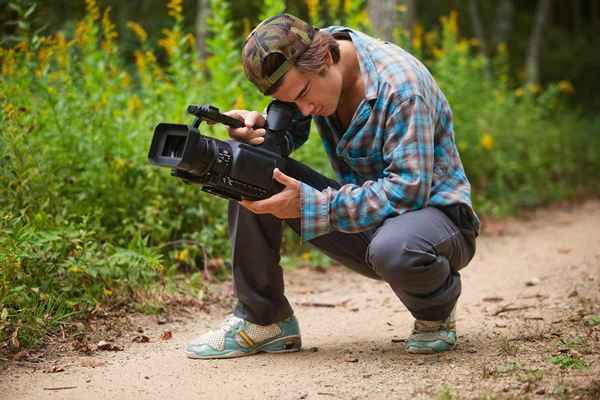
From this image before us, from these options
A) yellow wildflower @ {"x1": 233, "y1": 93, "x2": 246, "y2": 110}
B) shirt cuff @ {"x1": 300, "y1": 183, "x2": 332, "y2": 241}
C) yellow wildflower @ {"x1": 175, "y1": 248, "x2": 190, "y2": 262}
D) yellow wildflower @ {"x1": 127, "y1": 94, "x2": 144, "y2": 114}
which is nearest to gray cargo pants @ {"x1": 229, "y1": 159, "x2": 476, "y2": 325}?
shirt cuff @ {"x1": 300, "y1": 183, "x2": 332, "y2": 241}

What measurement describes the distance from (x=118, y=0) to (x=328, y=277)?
19.3 ft

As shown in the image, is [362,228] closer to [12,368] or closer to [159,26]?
[12,368]

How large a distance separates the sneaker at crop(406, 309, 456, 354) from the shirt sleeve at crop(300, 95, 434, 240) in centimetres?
54

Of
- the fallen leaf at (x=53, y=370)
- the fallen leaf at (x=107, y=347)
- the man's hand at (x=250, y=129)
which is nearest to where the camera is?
the man's hand at (x=250, y=129)

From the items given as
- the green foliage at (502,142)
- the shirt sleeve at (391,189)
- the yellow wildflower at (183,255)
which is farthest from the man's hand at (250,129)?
the green foliage at (502,142)

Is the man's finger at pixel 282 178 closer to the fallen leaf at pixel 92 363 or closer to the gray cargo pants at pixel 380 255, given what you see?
the gray cargo pants at pixel 380 255

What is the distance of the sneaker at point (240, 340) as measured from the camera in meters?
3.39

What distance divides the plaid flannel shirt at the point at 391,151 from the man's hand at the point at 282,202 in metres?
0.03

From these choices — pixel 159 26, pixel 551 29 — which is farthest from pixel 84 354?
pixel 551 29

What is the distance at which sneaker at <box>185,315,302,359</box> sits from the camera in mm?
3391

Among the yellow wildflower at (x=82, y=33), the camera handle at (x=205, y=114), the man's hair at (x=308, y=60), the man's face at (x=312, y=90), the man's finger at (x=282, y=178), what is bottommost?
the man's finger at (x=282, y=178)

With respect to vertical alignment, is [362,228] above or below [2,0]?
below

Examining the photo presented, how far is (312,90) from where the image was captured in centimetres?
301

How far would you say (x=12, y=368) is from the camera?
327cm
